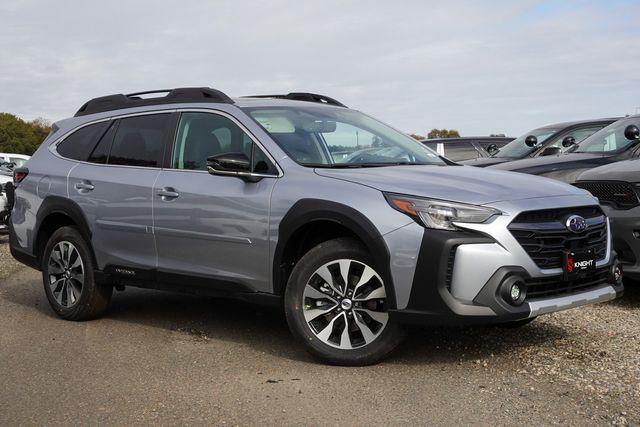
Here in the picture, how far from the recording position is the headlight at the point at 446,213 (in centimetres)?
492

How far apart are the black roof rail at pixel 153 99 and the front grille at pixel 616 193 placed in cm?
336

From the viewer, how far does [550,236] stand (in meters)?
5.12

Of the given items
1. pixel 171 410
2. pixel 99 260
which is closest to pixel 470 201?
pixel 171 410

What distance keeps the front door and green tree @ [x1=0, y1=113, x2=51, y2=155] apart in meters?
96.4

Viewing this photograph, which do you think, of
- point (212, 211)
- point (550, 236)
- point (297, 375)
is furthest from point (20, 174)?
point (550, 236)

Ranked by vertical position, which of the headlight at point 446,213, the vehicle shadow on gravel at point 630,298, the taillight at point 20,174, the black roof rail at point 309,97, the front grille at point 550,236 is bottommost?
the vehicle shadow on gravel at point 630,298

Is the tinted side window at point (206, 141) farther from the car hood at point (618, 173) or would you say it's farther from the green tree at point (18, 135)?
the green tree at point (18, 135)

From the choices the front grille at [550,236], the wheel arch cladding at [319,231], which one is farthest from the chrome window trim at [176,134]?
the front grille at [550,236]

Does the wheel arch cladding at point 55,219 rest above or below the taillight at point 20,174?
below

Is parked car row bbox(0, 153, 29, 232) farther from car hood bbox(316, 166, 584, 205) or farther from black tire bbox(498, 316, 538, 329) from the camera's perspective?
black tire bbox(498, 316, 538, 329)

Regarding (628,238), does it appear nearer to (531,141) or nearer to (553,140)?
(531,141)

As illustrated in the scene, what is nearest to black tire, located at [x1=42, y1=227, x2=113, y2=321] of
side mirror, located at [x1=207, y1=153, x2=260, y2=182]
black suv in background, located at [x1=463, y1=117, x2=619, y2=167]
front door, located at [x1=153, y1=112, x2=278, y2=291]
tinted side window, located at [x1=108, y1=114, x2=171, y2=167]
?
tinted side window, located at [x1=108, y1=114, x2=171, y2=167]

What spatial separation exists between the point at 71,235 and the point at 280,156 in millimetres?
2353

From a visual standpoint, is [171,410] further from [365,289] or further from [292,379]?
[365,289]
